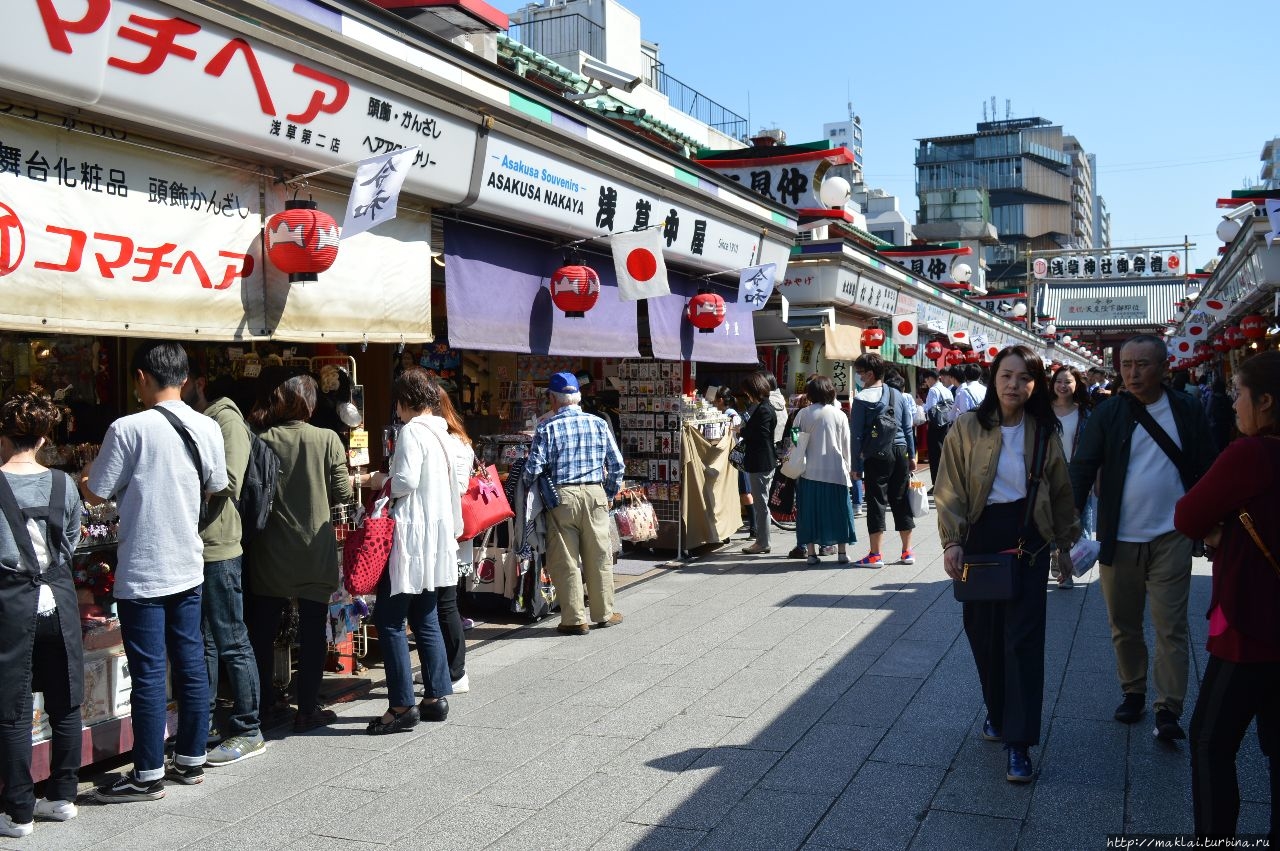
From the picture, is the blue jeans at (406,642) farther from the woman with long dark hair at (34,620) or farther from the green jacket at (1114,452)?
the green jacket at (1114,452)

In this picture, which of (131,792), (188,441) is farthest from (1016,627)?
(131,792)

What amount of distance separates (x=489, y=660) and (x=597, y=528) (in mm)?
1280

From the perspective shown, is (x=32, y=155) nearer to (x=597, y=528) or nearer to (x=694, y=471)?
(x=597, y=528)

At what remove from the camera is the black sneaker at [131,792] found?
185 inches

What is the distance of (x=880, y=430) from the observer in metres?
10.2

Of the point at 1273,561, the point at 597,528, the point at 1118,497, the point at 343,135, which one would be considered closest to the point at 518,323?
the point at 597,528

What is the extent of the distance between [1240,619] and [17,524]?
467 centimetres

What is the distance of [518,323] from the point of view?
8.20 m

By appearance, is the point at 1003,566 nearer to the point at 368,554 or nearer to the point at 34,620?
the point at 368,554

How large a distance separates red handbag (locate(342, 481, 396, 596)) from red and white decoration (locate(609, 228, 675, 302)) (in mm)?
4249

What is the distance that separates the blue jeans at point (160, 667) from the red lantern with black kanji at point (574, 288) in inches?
169

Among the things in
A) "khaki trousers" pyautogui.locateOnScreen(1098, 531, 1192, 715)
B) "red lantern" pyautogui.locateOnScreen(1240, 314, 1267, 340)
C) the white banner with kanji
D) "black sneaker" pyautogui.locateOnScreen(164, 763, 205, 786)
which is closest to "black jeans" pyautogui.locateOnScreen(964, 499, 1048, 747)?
"khaki trousers" pyautogui.locateOnScreen(1098, 531, 1192, 715)

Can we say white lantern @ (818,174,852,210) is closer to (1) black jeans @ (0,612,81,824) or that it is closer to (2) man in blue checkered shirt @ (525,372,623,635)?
(2) man in blue checkered shirt @ (525,372,623,635)

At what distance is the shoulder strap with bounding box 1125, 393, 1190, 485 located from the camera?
509cm
